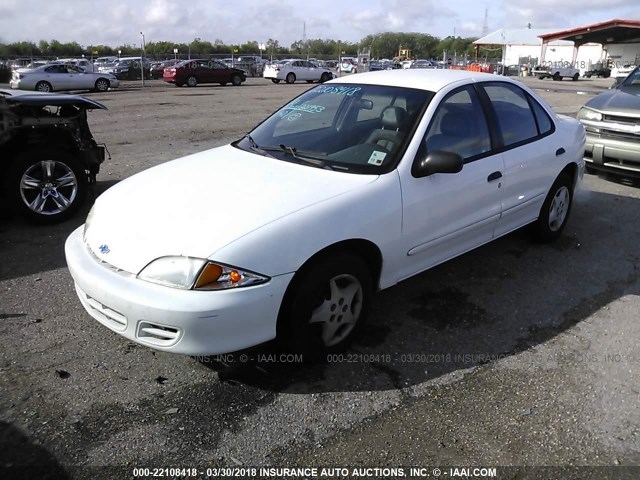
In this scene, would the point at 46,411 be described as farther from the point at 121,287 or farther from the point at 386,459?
the point at 386,459

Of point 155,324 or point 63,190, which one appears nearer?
point 155,324

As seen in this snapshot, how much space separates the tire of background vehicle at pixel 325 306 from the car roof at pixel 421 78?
60.4 inches

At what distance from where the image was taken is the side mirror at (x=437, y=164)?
11.1ft

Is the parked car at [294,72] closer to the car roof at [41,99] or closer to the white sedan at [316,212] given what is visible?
the car roof at [41,99]

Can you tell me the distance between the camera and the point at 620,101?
7508 millimetres

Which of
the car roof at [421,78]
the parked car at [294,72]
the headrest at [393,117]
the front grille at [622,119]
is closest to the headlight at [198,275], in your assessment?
the headrest at [393,117]

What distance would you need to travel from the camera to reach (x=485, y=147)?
13.3 feet

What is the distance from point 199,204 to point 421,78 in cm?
203

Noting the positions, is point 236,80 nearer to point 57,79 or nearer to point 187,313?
point 57,79

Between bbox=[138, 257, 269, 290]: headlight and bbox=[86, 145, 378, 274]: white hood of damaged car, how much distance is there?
0.04 metres

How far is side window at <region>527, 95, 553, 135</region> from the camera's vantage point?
478 centimetres

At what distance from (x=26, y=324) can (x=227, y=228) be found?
1841mm

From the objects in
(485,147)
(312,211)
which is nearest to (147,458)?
(312,211)

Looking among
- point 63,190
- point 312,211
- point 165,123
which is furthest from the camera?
point 165,123
